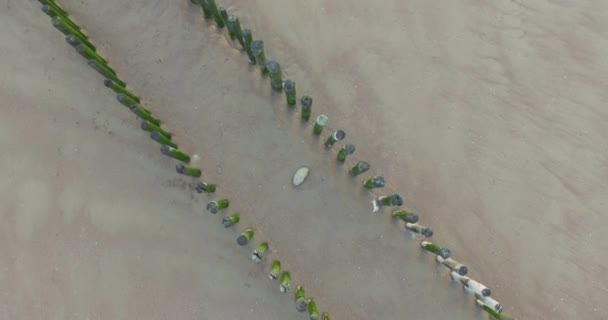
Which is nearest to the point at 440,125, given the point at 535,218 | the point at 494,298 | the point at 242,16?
the point at 535,218

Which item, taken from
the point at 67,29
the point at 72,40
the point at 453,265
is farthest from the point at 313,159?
the point at 67,29

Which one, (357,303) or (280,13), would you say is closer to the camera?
(357,303)

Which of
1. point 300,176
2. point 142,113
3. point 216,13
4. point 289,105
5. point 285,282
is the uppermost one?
point 216,13

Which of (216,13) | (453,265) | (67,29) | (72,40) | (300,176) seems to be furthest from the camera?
(300,176)

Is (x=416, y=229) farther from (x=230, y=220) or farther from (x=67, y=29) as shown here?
(x=67, y=29)

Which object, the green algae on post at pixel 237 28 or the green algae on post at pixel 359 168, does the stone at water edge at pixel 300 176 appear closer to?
the green algae on post at pixel 359 168

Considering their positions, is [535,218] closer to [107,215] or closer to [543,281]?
[543,281]

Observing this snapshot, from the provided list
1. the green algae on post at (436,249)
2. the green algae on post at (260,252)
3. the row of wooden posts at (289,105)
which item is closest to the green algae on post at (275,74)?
the row of wooden posts at (289,105)
